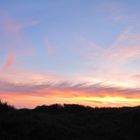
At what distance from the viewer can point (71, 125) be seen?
2638cm

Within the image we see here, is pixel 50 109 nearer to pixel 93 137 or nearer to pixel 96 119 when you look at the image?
pixel 96 119

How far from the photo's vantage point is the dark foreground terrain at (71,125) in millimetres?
23578

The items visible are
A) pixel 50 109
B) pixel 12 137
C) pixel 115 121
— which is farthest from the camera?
pixel 50 109

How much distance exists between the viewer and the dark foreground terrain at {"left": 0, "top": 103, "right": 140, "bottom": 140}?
2358 centimetres

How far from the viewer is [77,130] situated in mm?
25328

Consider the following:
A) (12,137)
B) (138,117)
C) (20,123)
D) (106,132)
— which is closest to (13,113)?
(20,123)

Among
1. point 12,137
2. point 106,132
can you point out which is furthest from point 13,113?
point 106,132

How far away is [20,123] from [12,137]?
221 centimetres

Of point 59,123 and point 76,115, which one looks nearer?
point 59,123

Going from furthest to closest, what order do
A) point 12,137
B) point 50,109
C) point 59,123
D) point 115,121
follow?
point 50,109, point 115,121, point 59,123, point 12,137

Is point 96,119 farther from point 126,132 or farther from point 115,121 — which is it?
point 126,132

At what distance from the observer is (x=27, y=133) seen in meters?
23.4

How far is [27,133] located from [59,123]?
341 centimetres

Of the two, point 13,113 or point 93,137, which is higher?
point 13,113
